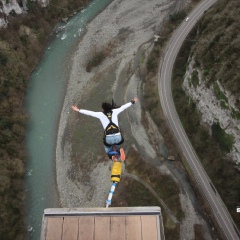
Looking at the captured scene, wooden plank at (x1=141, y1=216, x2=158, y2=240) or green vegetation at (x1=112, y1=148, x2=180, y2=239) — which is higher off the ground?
wooden plank at (x1=141, y1=216, x2=158, y2=240)

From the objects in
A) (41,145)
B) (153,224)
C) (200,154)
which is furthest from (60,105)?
(153,224)

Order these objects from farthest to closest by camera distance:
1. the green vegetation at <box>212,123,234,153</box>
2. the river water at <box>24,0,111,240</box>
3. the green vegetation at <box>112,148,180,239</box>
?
1. the river water at <box>24,0,111,240</box>
2. the green vegetation at <box>212,123,234,153</box>
3. the green vegetation at <box>112,148,180,239</box>

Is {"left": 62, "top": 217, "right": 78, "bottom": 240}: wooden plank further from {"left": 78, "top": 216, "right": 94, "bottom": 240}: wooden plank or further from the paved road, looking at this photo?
the paved road

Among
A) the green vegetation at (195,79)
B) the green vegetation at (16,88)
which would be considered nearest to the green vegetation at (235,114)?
the green vegetation at (195,79)

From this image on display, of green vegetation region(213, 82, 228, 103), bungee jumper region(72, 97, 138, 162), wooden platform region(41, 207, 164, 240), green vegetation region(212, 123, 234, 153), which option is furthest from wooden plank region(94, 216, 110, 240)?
green vegetation region(213, 82, 228, 103)

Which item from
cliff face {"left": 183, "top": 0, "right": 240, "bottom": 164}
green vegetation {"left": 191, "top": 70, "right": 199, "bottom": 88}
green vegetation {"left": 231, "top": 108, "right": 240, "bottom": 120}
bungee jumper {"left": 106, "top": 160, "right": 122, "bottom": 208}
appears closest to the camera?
bungee jumper {"left": 106, "top": 160, "right": 122, "bottom": 208}

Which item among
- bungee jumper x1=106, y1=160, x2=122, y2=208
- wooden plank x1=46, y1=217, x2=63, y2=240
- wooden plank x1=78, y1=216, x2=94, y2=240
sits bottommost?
bungee jumper x1=106, y1=160, x2=122, y2=208
